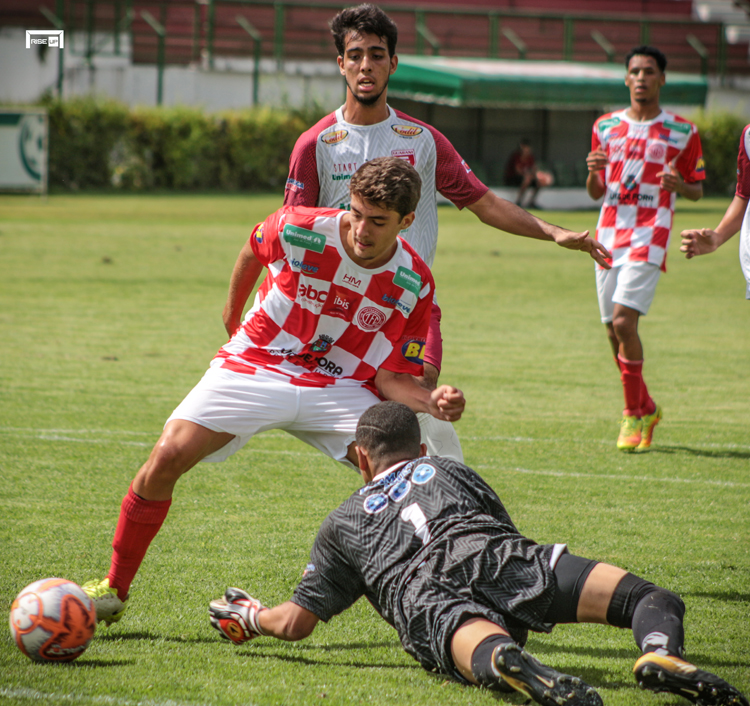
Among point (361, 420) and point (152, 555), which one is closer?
point (361, 420)

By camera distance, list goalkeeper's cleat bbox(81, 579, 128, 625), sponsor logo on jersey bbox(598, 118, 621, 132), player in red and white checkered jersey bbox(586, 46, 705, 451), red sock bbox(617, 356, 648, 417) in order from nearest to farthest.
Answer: goalkeeper's cleat bbox(81, 579, 128, 625) → red sock bbox(617, 356, 648, 417) → player in red and white checkered jersey bbox(586, 46, 705, 451) → sponsor logo on jersey bbox(598, 118, 621, 132)

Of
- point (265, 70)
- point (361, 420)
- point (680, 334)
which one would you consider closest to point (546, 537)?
point (361, 420)

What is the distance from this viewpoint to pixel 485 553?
3.28 metres

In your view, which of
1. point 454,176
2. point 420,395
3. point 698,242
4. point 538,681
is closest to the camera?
point 538,681

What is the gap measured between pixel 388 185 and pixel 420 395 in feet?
2.81

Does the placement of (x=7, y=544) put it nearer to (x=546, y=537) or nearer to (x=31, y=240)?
(x=546, y=537)

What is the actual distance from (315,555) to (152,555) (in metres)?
1.39

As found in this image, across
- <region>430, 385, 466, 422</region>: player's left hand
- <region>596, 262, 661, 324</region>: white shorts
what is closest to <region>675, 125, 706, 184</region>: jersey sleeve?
<region>596, 262, 661, 324</region>: white shorts

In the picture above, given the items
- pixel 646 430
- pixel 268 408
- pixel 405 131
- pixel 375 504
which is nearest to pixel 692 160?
pixel 646 430

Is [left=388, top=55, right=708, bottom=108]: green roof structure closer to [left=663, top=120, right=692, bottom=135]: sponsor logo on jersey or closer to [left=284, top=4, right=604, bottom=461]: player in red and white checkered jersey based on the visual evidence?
[left=663, top=120, right=692, bottom=135]: sponsor logo on jersey

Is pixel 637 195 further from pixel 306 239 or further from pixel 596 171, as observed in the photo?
pixel 306 239

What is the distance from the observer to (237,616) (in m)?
3.55

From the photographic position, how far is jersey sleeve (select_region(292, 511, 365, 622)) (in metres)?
3.44

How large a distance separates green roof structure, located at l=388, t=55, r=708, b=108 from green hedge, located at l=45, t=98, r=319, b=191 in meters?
4.32
